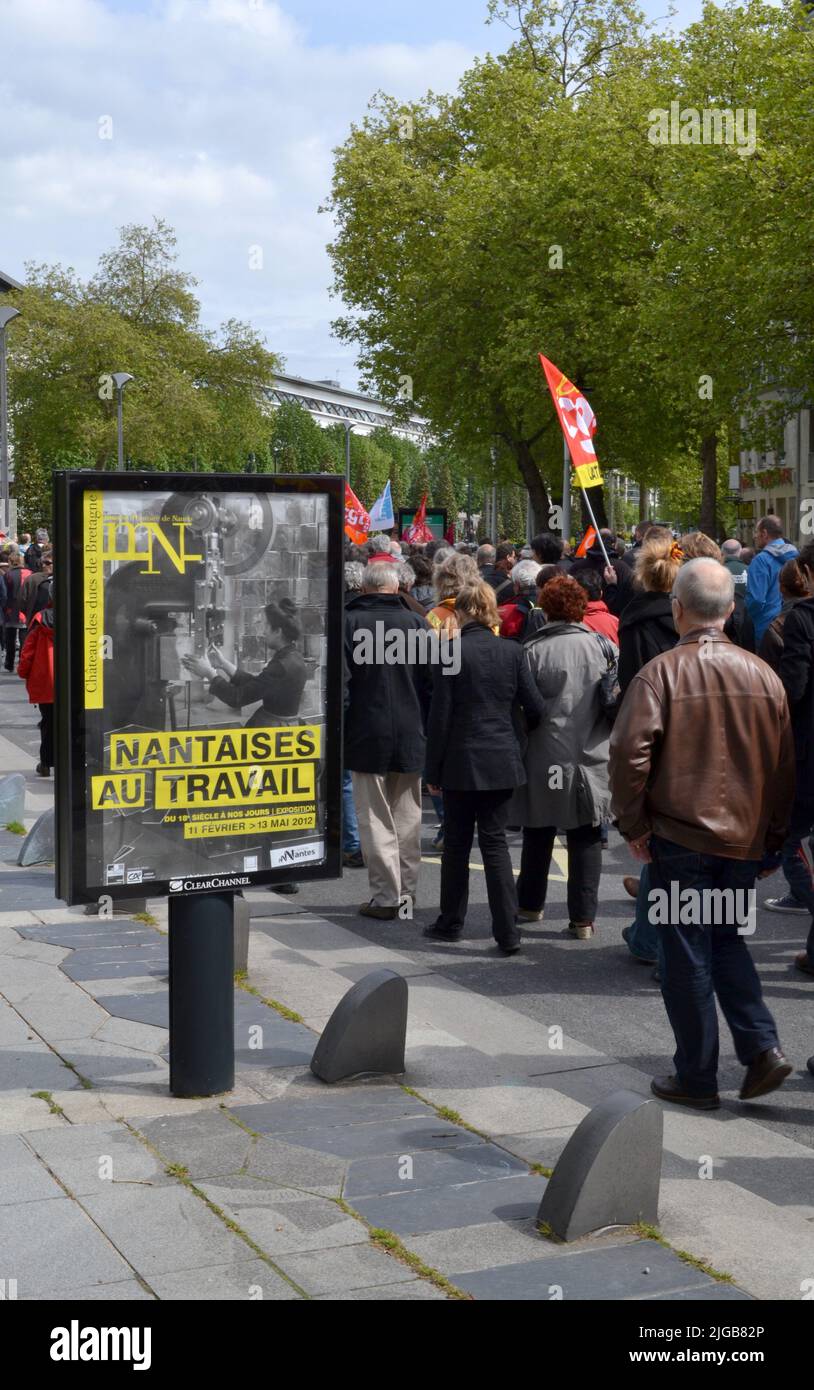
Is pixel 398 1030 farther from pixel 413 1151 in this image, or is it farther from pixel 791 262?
pixel 791 262

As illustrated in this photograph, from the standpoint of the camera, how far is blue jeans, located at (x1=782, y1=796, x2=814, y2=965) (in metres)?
6.66

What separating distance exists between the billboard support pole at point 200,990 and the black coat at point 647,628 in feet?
9.78

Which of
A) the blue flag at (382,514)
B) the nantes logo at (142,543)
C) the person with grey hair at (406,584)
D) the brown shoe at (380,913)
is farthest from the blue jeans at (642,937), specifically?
the blue flag at (382,514)

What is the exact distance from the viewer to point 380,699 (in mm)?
8781

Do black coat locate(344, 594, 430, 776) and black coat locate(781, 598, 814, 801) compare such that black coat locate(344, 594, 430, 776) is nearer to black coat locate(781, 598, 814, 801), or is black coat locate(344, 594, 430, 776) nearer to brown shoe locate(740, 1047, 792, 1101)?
black coat locate(781, 598, 814, 801)

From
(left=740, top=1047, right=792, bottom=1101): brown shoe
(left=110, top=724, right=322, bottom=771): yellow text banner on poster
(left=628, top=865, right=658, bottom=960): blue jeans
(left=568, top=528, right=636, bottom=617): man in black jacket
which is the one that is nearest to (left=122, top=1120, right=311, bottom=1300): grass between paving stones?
(left=110, top=724, right=322, bottom=771): yellow text banner on poster

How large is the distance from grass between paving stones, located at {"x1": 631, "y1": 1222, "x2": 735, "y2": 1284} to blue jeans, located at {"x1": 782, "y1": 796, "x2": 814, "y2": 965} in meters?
2.55

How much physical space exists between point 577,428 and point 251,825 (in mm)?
9314

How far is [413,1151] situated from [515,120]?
38831 mm

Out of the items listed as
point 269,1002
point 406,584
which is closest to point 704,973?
point 269,1002

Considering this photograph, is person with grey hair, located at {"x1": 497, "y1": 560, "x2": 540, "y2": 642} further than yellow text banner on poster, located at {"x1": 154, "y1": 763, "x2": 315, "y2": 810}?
Yes

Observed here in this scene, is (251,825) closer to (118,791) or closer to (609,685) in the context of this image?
(118,791)

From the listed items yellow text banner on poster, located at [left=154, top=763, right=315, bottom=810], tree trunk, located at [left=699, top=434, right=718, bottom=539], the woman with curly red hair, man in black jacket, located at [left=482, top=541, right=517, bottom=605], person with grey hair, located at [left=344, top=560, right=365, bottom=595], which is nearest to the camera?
yellow text banner on poster, located at [left=154, top=763, right=315, bottom=810]

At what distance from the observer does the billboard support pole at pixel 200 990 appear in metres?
5.30
